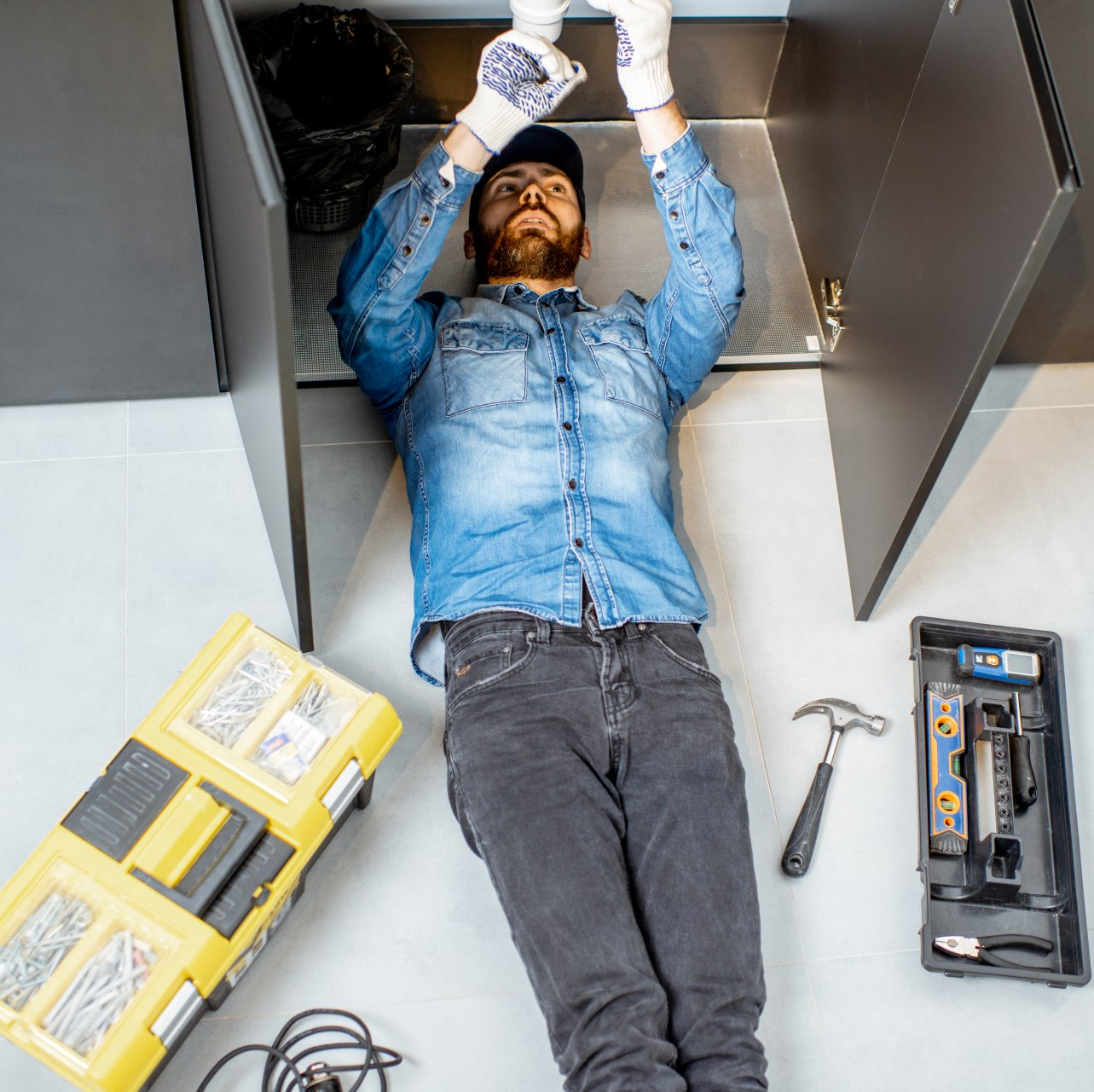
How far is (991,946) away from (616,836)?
2.08 feet

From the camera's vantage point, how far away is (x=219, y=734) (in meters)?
1.59

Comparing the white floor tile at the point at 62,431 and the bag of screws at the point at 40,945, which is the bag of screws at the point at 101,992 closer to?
the bag of screws at the point at 40,945

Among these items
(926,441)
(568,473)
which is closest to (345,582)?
(568,473)

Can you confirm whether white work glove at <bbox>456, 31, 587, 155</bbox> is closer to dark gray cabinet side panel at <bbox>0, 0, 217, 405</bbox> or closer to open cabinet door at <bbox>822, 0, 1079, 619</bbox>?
dark gray cabinet side panel at <bbox>0, 0, 217, 405</bbox>

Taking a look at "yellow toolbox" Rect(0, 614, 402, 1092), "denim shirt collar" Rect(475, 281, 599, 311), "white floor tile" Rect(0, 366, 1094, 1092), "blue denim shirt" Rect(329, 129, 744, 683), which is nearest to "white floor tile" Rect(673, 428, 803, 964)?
"white floor tile" Rect(0, 366, 1094, 1092)

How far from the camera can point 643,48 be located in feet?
5.91

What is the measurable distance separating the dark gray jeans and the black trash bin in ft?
3.14

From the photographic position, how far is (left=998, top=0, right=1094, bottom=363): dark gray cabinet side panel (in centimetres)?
191

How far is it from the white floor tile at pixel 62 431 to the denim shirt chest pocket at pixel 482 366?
2.08ft

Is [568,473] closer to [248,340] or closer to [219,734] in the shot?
[248,340]

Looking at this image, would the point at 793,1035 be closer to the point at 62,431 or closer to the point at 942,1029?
the point at 942,1029

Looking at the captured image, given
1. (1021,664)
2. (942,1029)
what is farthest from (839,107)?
(942,1029)

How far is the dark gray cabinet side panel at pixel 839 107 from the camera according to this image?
2.01m

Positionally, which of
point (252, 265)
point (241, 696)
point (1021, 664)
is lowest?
point (241, 696)
